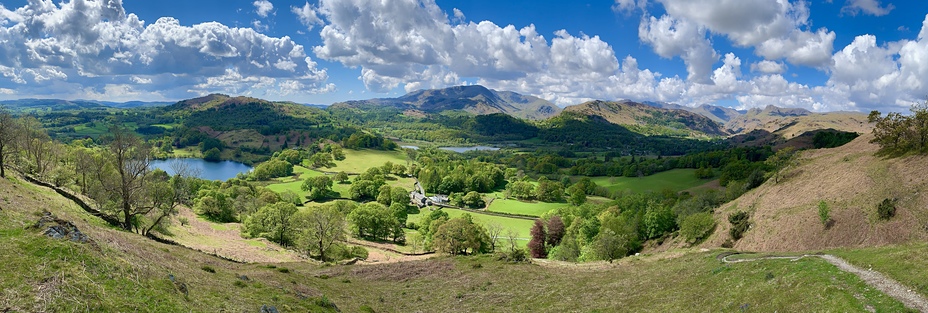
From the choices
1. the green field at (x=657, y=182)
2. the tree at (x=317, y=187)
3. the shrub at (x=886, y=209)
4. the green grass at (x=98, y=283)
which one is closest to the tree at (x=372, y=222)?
the tree at (x=317, y=187)

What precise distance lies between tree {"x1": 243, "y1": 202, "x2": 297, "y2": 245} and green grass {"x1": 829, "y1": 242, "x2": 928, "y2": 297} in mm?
66531

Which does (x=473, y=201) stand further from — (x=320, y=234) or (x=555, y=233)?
(x=320, y=234)

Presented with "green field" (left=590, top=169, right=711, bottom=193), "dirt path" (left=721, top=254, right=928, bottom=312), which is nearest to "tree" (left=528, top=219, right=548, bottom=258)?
"dirt path" (left=721, top=254, right=928, bottom=312)

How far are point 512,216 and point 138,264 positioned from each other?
100 meters

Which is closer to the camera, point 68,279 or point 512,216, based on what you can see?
point 68,279

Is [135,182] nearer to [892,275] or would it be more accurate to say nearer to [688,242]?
[892,275]

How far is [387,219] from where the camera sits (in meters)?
82.6

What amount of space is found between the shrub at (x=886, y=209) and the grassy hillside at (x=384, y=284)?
23803 millimetres

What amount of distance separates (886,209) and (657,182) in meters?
104

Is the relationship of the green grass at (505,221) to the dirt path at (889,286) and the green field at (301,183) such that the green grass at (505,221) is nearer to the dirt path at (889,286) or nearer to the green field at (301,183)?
the green field at (301,183)

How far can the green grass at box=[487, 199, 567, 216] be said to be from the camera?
119119mm

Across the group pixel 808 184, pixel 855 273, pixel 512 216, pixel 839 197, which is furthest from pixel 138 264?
pixel 512 216

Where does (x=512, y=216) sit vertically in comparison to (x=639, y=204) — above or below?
below

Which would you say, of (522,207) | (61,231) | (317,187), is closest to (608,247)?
(61,231)
